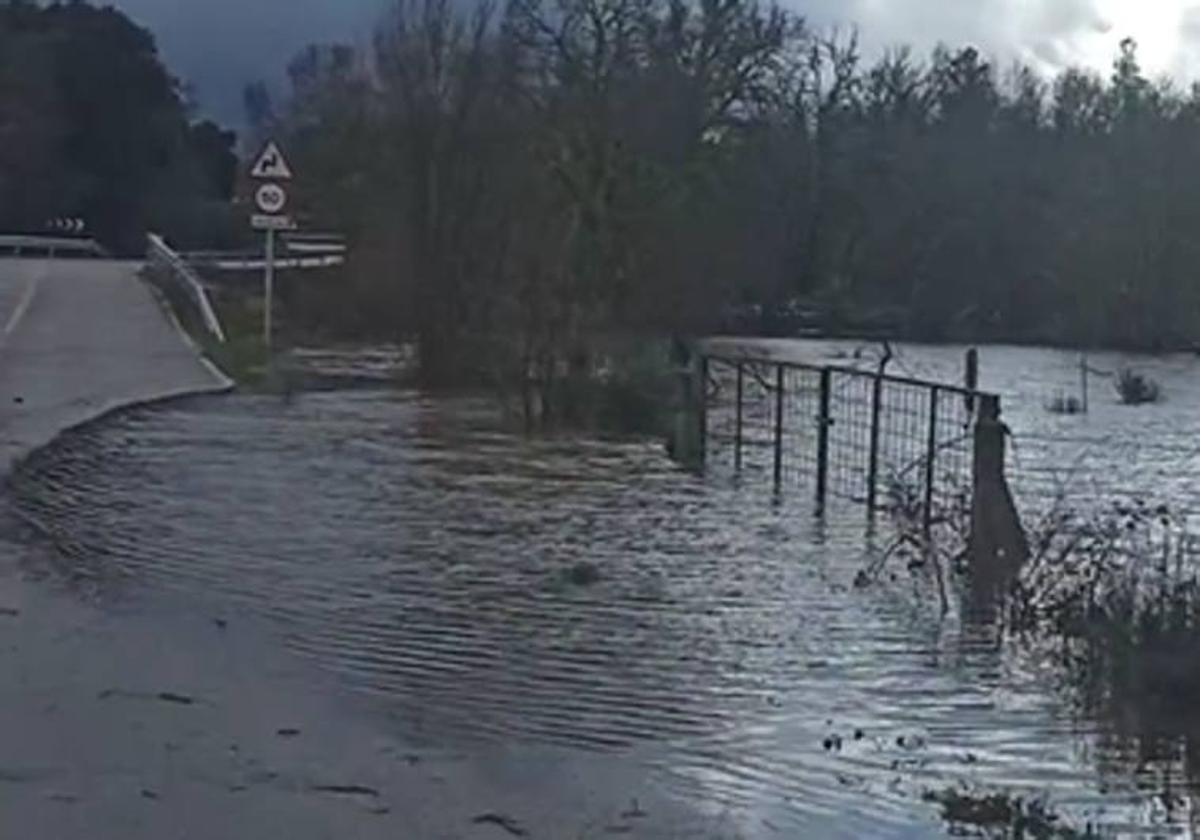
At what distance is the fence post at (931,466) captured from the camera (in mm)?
16438

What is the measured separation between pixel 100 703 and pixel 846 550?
7630mm

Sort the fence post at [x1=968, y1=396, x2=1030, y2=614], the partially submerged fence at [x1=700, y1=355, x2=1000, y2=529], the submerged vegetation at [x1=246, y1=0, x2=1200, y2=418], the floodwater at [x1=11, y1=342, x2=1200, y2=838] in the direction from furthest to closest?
the submerged vegetation at [x1=246, y1=0, x2=1200, y2=418]
the partially submerged fence at [x1=700, y1=355, x2=1000, y2=529]
the fence post at [x1=968, y1=396, x2=1030, y2=614]
the floodwater at [x1=11, y1=342, x2=1200, y2=838]

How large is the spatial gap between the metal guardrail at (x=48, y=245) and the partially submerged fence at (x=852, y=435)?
137ft

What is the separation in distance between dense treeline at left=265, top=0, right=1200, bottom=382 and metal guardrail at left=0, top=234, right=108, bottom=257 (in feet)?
23.9

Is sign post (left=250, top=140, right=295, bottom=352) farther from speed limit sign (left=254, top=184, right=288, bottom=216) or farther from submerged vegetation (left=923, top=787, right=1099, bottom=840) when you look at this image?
submerged vegetation (left=923, top=787, right=1099, bottom=840)

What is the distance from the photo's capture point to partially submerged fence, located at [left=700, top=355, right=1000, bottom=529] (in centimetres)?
1862

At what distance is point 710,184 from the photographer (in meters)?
67.8

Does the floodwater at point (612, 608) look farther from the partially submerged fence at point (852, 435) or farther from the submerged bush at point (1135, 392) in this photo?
the submerged bush at point (1135, 392)

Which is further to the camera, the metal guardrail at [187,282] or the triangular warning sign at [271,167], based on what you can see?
the metal guardrail at [187,282]

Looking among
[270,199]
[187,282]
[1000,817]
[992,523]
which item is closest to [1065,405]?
[270,199]

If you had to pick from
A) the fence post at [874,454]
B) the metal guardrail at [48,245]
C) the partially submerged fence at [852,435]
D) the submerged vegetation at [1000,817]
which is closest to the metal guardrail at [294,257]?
the metal guardrail at [48,245]

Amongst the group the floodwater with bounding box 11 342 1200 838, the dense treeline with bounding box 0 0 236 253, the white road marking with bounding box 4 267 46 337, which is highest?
the dense treeline with bounding box 0 0 236 253

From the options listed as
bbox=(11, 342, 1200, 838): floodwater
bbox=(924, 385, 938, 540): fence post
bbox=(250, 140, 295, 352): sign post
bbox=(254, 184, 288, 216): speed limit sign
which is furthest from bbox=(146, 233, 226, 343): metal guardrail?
bbox=(924, 385, 938, 540): fence post

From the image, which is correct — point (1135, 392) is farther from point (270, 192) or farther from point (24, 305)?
point (24, 305)
